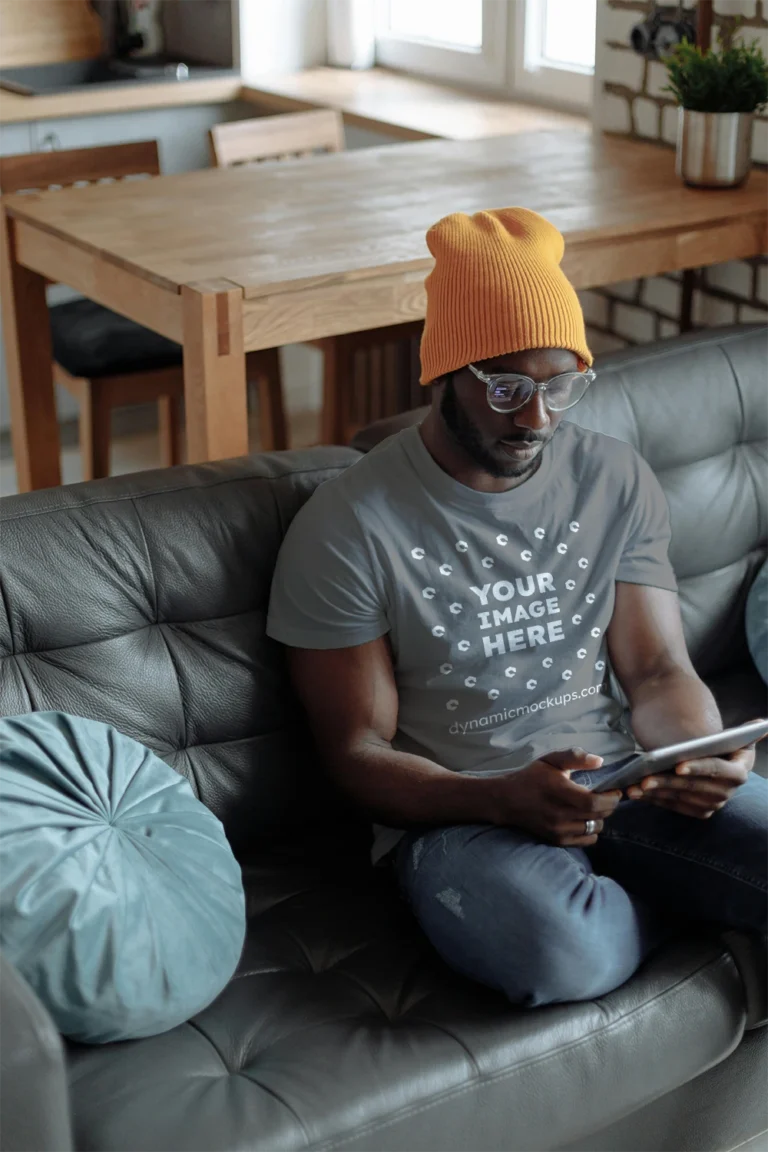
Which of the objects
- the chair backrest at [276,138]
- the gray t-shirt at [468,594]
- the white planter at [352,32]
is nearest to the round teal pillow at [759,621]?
the gray t-shirt at [468,594]

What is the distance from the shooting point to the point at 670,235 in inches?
106

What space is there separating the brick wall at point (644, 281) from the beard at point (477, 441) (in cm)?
136

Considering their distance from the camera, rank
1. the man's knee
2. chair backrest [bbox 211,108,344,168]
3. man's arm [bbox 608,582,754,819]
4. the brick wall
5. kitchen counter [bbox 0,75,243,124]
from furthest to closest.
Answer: kitchen counter [bbox 0,75,243,124] → chair backrest [bbox 211,108,344,168] → the brick wall → man's arm [bbox 608,582,754,819] → the man's knee

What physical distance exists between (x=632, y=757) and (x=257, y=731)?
1.68 ft

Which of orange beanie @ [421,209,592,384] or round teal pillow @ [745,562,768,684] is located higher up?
orange beanie @ [421,209,592,384]

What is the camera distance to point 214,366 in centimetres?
226

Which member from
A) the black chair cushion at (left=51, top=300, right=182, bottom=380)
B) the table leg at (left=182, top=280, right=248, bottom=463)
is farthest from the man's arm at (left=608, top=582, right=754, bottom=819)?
the black chair cushion at (left=51, top=300, right=182, bottom=380)

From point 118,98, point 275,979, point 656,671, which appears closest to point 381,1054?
point 275,979

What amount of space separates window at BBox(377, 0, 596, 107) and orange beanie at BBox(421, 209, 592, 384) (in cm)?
215

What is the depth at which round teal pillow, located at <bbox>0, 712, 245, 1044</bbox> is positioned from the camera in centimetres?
140

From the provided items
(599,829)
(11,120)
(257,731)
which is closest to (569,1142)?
(599,829)

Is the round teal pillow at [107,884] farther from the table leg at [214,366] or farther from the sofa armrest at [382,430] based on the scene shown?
the table leg at [214,366]

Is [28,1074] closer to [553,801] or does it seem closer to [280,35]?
[553,801]

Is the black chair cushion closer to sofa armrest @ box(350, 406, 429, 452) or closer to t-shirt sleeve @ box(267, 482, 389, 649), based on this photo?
sofa armrest @ box(350, 406, 429, 452)
